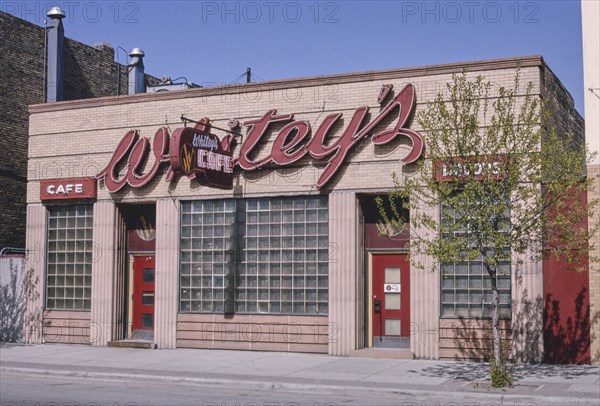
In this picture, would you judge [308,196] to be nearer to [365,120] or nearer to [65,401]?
[365,120]

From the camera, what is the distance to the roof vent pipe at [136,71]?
31656 millimetres

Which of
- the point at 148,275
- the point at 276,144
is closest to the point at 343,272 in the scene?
the point at 276,144

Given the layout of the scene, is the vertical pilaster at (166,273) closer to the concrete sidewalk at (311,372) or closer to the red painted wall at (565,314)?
the concrete sidewalk at (311,372)

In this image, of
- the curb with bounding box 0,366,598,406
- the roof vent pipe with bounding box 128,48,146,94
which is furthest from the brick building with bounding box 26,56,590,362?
the roof vent pipe with bounding box 128,48,146,94

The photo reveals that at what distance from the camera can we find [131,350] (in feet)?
72.1

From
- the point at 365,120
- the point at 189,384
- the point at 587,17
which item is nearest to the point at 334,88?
the point at 365,120

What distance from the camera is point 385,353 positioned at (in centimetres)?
1967

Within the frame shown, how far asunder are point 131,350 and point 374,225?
23.1 ft

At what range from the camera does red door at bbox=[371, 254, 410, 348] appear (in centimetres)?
2028

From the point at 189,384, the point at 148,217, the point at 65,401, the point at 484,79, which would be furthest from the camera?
the point at 148,217

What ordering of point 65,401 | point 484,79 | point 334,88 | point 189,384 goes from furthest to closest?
1. point 334,88
2. point 484,79
3. point 189,384
4. point 65,401

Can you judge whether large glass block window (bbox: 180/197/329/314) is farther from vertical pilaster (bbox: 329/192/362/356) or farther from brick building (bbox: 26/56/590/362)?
vertical pilaster (bbox: 329/192/362/356)

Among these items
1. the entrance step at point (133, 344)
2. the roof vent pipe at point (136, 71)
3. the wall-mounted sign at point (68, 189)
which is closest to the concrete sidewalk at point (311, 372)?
the entrance step at point (133, 344)

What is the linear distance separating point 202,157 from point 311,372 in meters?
5.78
